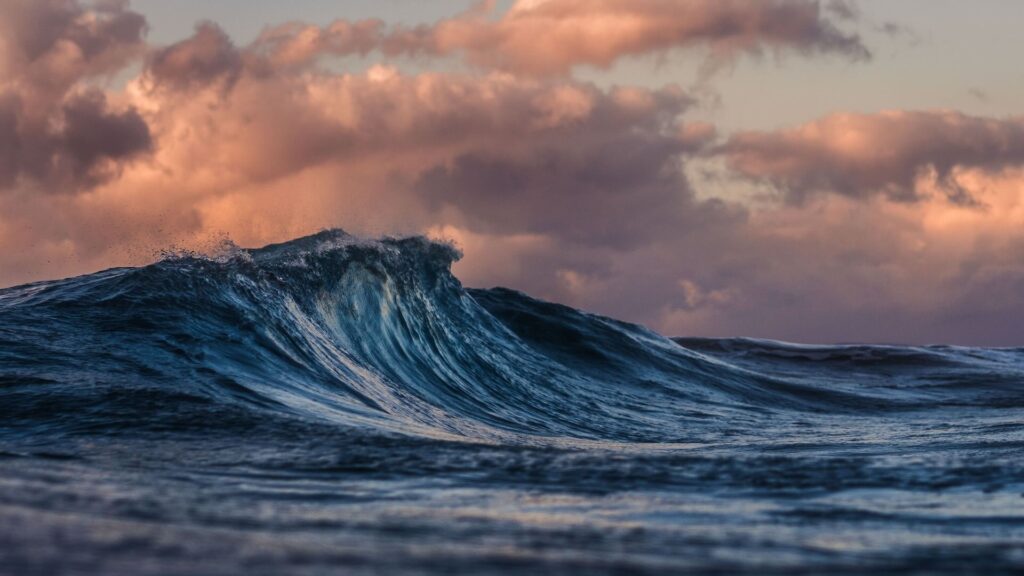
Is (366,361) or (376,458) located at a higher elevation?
(366,361)

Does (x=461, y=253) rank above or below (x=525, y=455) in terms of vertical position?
above

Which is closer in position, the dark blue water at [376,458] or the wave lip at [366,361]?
the dark blue water at [376,458]

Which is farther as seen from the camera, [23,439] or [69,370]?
[69,370]

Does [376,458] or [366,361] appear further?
[366,361]

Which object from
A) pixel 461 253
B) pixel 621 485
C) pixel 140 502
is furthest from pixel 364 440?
pixel 461 253

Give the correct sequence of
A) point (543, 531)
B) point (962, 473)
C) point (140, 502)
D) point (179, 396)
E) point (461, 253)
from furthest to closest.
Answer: point (461, 253) < point (179, 396) < point (962, 473) < point (140, 502) < point (543, 531)

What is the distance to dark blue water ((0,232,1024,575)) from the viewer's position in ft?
10.4

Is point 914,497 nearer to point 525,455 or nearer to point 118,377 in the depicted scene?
point 525,455

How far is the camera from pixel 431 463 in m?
5.52

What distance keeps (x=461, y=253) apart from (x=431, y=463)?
1459cm

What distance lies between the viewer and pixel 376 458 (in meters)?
5.68

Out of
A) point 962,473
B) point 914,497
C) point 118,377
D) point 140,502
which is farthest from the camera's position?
point 118,377

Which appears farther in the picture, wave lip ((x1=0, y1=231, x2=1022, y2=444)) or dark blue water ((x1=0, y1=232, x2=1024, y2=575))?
wave lip ((x1=0, y1=231, x2=1022, y2=444))

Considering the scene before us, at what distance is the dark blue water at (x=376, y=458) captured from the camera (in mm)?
3178
